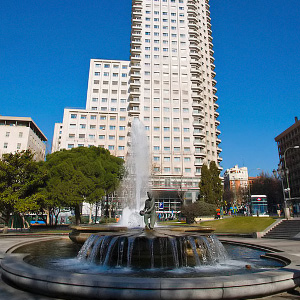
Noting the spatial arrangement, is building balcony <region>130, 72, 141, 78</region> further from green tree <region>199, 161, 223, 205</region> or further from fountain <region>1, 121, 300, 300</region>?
fountain <region>1, 121, 300, 300</region>

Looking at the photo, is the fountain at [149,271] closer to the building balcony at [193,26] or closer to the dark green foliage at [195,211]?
the dark green foliage at [195,211]

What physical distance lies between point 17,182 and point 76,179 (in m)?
6.84

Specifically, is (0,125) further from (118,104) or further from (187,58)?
(187,58)

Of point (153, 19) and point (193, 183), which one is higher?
point (153, 19)

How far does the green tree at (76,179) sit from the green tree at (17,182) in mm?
2799

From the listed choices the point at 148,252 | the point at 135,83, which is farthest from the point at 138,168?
the point at 135,83

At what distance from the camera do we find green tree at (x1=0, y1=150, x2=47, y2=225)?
24.2 meters

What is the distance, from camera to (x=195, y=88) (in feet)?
243

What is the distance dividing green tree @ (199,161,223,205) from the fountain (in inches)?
1309

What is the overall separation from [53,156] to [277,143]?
8580 centimetres

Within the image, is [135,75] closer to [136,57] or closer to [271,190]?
[136,57]

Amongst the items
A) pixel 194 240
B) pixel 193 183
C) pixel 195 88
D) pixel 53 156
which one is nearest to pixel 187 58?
pixel 195 88

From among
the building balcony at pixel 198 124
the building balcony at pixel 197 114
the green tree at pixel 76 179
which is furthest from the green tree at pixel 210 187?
the building balcony at pixel 197 114

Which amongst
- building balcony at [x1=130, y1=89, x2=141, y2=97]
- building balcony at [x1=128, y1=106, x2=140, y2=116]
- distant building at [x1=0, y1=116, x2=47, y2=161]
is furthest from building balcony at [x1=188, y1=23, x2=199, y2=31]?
distant building at [x1=0, y1=116, x2=47, y2=161]
